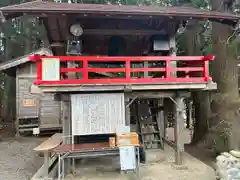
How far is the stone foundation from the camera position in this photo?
5.40m

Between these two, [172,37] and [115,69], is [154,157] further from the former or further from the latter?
[172,37]

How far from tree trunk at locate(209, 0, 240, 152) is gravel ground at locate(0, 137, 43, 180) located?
5.88 metres

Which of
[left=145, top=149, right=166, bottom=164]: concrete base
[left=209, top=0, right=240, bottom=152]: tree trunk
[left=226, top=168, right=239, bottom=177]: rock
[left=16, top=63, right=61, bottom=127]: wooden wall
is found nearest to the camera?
[left=226, top=168, right=239, bottom=177]: rock

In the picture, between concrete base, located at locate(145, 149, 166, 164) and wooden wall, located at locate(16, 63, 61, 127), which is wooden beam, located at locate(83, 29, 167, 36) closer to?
concrete base, located at locate(145, 149, 166, 164)

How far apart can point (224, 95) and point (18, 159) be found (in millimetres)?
7563

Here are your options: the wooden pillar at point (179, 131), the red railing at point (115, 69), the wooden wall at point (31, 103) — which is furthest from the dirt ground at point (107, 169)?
the wooden wall at point (31, 103)

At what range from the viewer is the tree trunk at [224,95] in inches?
291

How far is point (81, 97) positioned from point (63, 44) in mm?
2345

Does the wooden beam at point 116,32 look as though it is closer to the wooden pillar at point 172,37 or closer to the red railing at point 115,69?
the wooden pillar at point 172,37

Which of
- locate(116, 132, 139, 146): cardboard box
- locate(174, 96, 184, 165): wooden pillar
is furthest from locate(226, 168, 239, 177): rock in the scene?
locate(116, 132, 139, 146): cardboard box

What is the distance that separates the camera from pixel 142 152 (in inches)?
323

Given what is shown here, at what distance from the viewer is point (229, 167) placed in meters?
5.67

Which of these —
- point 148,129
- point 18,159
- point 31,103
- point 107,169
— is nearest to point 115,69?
point 107,169

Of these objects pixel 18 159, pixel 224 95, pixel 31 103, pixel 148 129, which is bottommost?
pixel 18 159
